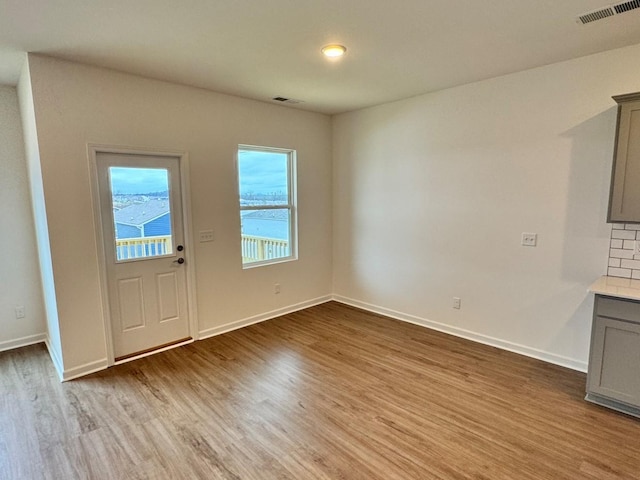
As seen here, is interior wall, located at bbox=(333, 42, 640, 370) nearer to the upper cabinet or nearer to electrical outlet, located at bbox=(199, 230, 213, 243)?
the upper cabinet

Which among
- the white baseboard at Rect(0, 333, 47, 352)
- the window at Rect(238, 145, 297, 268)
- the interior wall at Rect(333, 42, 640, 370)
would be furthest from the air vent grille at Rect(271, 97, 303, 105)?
the white baseboard at Rect(0, 333, 47, 352)

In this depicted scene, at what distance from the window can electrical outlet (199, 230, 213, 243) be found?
1.37 feet

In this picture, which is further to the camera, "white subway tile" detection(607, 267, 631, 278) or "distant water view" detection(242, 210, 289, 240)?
"distant water view" detection(242, 210, 289, 240)

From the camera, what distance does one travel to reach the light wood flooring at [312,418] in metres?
2.05

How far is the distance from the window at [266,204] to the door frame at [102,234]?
2.20 ft

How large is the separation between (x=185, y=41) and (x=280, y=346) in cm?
284

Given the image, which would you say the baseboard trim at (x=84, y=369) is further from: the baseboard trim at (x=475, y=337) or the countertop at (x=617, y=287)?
the countertop at (x=617, y=287)

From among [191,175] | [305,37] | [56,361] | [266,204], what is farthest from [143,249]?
[305,37]

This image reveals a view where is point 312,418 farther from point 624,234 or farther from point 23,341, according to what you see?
point 23,341

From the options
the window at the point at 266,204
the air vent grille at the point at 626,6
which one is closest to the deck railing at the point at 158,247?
the window at the point at 266,204

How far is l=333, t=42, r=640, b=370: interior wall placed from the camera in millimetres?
2947

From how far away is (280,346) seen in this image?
3.69 m

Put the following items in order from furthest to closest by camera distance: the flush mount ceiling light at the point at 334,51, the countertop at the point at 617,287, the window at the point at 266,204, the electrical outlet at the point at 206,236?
the window at the point at 266,204, the electrical outlet at the point at 206,236, the flush mount ceiling light at the point at 334,51, the countertop at the point at 617,287

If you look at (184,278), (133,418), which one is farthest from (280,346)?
(133,418)
